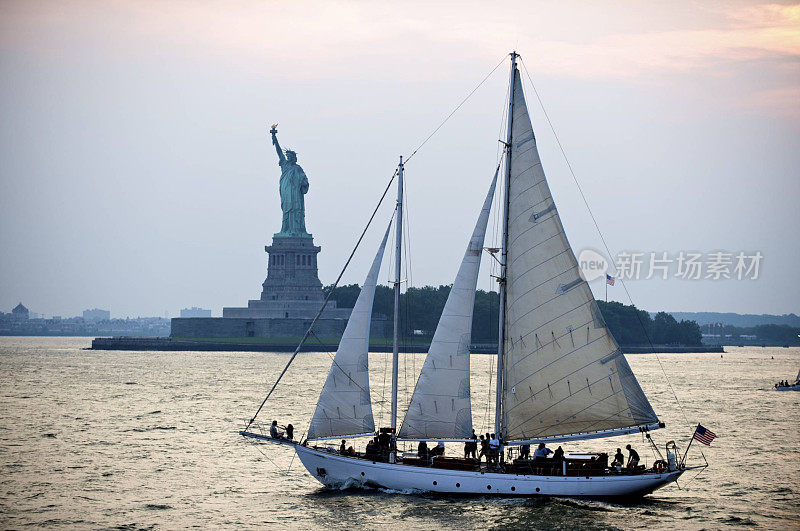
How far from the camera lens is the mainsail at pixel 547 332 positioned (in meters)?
39.1

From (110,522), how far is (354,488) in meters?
8.56

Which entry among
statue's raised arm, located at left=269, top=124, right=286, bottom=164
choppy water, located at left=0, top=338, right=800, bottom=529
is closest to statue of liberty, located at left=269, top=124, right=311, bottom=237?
statue's raised arm, located at left=269, top=124, right=286, bottom=164

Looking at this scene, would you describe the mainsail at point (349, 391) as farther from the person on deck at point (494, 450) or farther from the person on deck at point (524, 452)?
the person on deck at point (524, 452)

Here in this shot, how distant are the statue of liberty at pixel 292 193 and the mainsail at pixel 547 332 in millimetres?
135258

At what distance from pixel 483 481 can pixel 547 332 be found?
5541 mm

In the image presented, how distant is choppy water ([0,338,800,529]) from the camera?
3853 cm

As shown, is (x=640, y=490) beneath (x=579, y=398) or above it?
beneath

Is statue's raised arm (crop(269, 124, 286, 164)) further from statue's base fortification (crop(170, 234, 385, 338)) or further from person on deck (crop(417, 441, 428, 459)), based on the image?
person on deck (crop(417, 441, 428, 459))

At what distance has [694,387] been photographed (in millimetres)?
109250

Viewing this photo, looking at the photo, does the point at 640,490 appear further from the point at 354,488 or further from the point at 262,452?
the point at 262,452

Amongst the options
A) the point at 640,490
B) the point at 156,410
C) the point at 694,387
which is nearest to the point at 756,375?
the point at 694,387

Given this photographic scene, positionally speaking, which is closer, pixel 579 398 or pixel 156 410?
pixel 579 398

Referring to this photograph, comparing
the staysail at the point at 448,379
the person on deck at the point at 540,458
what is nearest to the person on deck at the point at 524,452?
the person on deck at the point at 540,458

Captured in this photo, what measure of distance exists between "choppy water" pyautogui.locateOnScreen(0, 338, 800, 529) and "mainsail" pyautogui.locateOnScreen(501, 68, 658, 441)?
2912 millimetres
